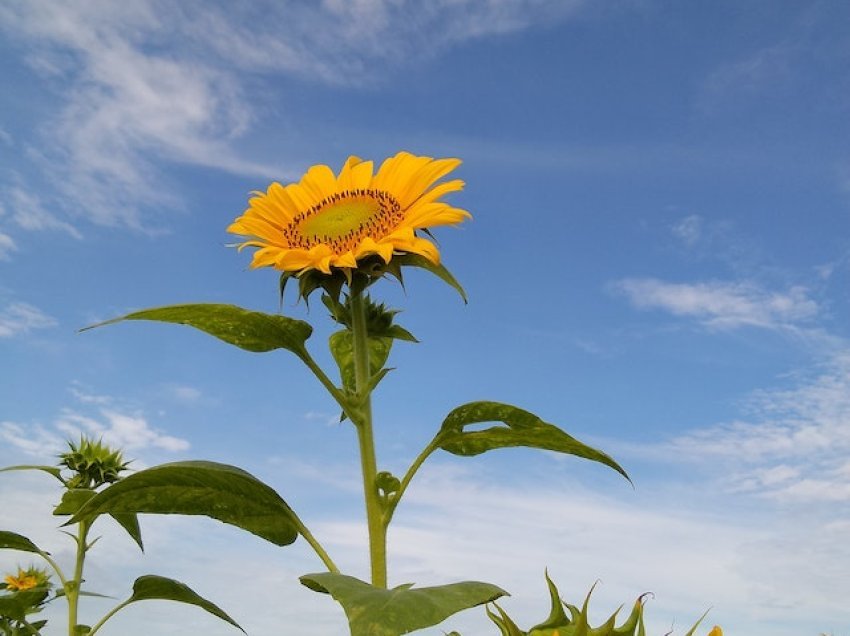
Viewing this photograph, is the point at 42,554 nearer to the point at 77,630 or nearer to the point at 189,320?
the point at 77,630

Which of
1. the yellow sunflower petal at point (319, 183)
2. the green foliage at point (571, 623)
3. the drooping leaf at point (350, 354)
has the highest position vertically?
the yellow sunflower petal at point (319, 183)

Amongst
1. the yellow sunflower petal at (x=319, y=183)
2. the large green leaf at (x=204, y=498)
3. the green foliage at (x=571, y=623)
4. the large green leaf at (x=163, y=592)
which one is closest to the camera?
the green foliage at (x=571, y=623)

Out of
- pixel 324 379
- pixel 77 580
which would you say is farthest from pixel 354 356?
pixel 77 580

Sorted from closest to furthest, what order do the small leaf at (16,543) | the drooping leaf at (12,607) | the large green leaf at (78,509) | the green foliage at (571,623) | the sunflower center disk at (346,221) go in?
the green foliage at (571,623), the sunflower center disk at (346,221), the large green leaf at (78,509), the small leaf at (16,543), the drooping leaf at (12,607)

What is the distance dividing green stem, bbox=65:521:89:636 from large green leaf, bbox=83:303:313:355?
6.59ft

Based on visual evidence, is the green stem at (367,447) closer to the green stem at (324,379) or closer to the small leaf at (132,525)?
the green stem at (324,379)

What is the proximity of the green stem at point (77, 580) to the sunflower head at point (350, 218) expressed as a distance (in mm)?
1990

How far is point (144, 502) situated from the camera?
2.60 m

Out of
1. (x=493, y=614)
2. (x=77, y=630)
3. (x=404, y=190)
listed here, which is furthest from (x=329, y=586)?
(x=77, y=630)

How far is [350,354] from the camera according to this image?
314 cm

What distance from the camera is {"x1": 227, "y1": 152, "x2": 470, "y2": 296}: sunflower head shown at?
2.69 meters

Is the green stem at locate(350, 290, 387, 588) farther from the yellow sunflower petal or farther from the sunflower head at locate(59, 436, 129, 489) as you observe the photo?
the sunflower head at locate(59, 436, 129, 489)

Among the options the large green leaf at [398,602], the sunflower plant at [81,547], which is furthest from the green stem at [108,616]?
the large green leaf at [398,602]

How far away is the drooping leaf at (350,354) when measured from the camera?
121 inches
